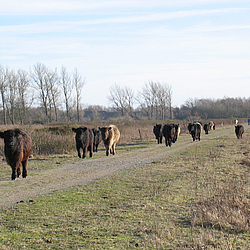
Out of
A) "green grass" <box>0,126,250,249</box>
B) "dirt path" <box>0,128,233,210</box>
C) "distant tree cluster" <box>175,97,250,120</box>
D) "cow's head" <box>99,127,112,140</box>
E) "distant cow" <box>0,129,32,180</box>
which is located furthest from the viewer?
"distant tree cluster" <box>175,97,250,120</box>

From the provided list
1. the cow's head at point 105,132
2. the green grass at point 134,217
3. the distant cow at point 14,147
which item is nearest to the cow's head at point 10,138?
the distant cow at point 14,147

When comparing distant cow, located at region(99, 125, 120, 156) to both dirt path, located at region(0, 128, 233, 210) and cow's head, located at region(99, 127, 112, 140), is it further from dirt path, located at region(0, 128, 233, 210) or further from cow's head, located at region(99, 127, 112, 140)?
dirt path, located at region(0, 128, 233, 210)

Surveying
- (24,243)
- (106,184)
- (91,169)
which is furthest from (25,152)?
(24,243)

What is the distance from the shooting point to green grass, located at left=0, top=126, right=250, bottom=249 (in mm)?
5609

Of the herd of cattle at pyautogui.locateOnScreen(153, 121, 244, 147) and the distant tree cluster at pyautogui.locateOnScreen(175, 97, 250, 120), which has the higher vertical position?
the distant tree cluster at pyautogui.locateOnScreen(175, 97, 250, 120)

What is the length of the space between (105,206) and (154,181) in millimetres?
3540

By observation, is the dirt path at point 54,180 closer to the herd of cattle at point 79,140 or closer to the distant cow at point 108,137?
the herd of cattle at point 79,140

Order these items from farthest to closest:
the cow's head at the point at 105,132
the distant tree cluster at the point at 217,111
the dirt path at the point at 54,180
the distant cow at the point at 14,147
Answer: the distant tree cluster at the point at 217,111 < the cow's head at the point at 105,132 < the distant cow at the point at 14,147 < the dirt path at the point at 54,180

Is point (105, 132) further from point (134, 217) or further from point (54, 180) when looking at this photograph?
point (134, 217)

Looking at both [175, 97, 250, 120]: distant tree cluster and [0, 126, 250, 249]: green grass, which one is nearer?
[0, 126, 250, 249]: green grass

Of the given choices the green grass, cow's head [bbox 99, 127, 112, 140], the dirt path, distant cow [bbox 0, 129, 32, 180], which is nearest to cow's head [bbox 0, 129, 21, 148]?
distant cow [bbox 0, 129, 32, 180]

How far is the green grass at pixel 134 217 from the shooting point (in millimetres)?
5609

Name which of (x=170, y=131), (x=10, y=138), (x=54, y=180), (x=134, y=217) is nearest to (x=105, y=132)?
(x=170, y=131)

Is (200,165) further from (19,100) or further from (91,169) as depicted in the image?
(19,100)
